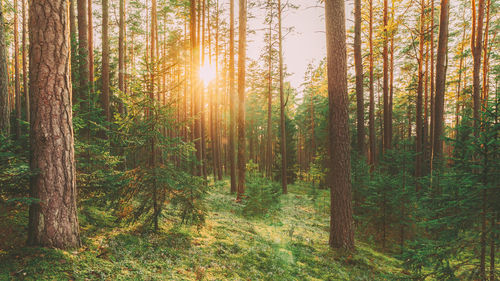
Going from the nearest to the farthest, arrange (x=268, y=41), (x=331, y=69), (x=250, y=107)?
(x=331, y=69)
(x=268, y=41)
(x=250, y=107)

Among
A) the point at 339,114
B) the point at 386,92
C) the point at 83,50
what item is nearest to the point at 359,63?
the point at 386,92

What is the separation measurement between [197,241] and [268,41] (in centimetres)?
1558

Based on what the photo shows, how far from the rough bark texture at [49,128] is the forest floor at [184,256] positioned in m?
0.35

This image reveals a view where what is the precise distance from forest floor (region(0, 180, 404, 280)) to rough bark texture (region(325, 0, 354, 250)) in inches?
47.4

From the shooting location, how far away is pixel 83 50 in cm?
741

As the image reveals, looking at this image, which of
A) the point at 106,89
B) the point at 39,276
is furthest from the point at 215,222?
the point at 106,89

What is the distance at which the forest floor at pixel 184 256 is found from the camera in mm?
2977

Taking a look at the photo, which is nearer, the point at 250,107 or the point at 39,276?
the point at 39,276

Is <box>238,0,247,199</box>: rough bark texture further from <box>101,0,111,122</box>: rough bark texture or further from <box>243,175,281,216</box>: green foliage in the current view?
<box>101,0,111,122</box>: rough bark texture

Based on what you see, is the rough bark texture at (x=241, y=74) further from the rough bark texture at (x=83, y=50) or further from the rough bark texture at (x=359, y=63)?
the rough bark texture at (x=83, y=50)

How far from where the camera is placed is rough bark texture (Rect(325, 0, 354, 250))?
5973 millimetres

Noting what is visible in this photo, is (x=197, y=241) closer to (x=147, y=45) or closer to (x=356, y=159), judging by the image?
(x=356, y=159)

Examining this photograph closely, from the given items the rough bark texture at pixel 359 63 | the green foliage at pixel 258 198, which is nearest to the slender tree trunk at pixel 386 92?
the rough bark texture at pixel 359 63

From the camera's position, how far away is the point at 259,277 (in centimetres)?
444
